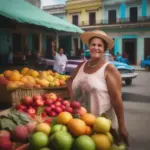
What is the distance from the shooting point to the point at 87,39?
3217 mm

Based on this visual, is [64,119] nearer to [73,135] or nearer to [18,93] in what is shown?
[73,135]

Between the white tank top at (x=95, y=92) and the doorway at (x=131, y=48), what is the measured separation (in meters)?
31.0

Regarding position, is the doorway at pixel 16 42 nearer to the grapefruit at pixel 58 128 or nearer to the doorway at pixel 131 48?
the doorway at pixel 131 48

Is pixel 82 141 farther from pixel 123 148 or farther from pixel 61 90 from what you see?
pixel 61 90

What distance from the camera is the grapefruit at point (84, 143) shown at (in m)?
2.03

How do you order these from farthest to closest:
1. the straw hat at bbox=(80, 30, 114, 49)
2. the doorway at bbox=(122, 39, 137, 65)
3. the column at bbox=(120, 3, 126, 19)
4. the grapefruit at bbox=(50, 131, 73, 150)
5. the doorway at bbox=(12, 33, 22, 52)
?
the column at bbox=(120, 3, 126, 19)
the doorway at bbox=(122, 39, 137, 65)
the doorway at bbox=(12, 33, 22, 52)
the straw hat at bbox=(80, 30, 114, 49)
the grapefruit at bbox=(50, 131, 73, 150)

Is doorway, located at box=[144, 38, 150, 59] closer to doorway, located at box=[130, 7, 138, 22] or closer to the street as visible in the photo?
doorway, located at box=[130, 7, 138, 22]

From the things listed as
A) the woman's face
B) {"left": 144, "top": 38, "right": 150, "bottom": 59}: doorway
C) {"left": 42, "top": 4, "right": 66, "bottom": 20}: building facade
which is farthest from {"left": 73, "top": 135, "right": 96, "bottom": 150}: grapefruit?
{"left": 42, "top": 4, "right": 66, "bottom": 20}: building facade

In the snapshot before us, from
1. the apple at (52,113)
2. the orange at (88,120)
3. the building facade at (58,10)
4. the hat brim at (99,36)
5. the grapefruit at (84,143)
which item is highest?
the building facade at (58,10)

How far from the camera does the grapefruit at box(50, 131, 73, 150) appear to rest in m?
2.02

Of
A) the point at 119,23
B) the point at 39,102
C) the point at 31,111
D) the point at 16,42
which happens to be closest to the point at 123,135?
the point at 31,111

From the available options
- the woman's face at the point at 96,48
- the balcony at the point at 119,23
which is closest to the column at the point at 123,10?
the balcony at the point at 119,23

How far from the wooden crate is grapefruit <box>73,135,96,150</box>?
2899mm

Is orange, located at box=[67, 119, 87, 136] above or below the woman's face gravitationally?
below
